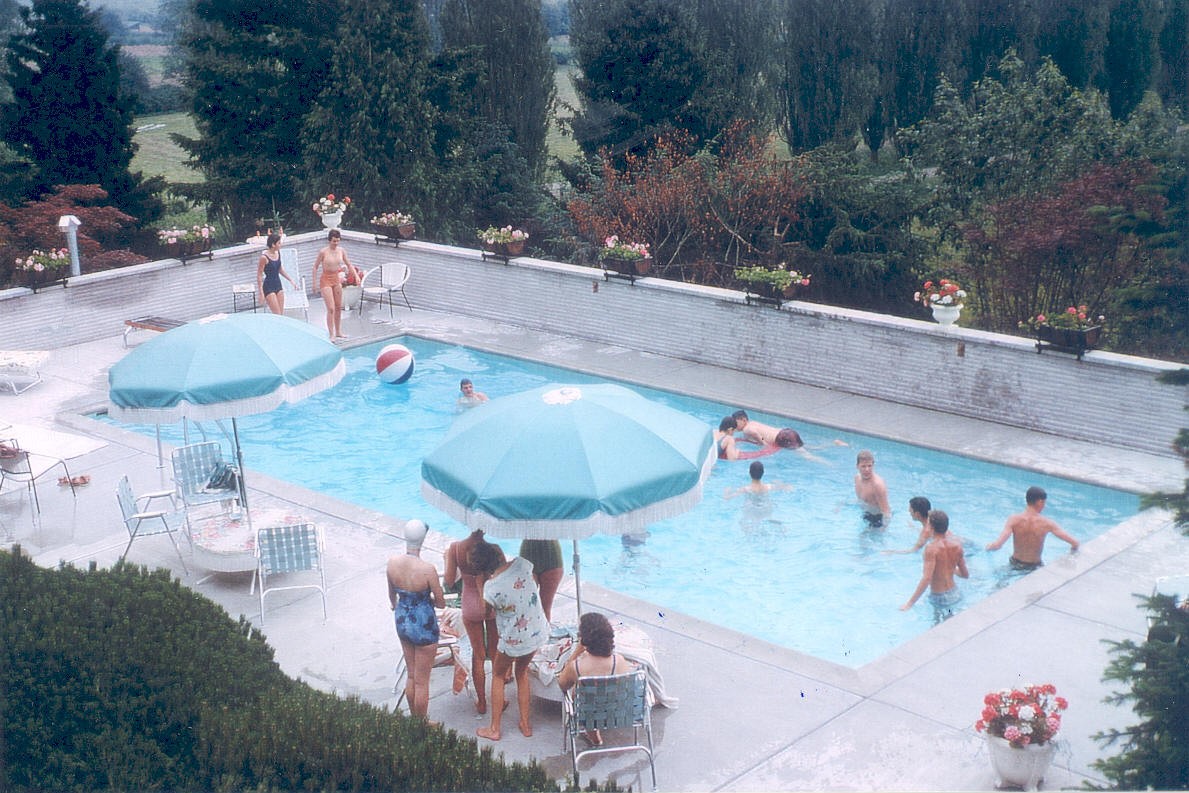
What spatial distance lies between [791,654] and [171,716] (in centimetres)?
423

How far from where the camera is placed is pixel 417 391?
52.6 ft

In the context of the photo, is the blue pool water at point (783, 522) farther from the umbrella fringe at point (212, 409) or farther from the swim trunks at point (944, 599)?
the umbrella fringe at point (212, 409)

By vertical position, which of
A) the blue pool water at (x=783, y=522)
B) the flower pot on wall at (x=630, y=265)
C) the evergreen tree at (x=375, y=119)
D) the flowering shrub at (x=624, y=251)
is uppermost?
the evergreen tree at (x=375, y=119)

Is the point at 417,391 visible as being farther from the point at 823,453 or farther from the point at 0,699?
the point at 0,699

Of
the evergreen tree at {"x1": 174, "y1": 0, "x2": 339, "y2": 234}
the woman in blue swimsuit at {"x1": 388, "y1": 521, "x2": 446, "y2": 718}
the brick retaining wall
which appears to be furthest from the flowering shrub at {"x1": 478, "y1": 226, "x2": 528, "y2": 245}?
the woman in blue swimsuit at {"x1": 388, "y1": 521, "x2": 446, "y2": 718}

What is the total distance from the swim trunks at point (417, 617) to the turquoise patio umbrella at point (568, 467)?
20.2 inches

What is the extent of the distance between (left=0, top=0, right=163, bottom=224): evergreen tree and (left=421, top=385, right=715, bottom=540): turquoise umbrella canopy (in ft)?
69.6

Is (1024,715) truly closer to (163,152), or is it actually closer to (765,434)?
(765,434)

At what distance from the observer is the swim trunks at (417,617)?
7094 mm

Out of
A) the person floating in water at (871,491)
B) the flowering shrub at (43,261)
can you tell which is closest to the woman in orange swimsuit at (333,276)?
the flowering shrub at (43,261)

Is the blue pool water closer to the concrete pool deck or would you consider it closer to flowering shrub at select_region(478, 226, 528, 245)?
the concrete pool deck

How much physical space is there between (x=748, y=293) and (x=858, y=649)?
6335mm

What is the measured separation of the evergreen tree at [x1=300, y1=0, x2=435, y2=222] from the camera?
23297mm

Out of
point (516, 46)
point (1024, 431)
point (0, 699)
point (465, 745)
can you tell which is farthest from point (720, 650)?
point (516, 46)
